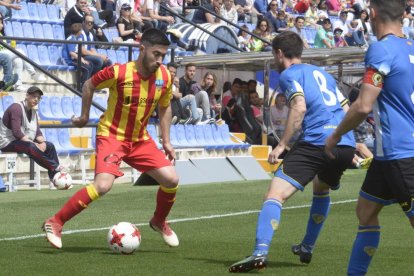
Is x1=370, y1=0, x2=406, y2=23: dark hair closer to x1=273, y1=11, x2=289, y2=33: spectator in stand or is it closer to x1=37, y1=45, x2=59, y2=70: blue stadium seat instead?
x1=37, y1=45, x2=59, y2=70: blue stadium seat

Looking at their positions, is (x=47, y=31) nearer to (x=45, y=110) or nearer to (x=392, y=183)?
(x=45, y=110)

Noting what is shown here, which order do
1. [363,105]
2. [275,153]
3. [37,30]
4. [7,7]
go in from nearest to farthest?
[363,105] → [275,153] → [7,7] → [37,30]

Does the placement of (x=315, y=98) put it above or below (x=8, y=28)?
above

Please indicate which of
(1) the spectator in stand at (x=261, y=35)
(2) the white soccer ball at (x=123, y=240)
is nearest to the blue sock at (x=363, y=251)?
(2) the white soccer ball at (x=123, y=240)

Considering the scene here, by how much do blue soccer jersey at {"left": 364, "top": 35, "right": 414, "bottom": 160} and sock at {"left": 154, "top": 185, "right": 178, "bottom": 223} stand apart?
151 inches

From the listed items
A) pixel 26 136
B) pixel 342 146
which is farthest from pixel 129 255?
pixel 26 136

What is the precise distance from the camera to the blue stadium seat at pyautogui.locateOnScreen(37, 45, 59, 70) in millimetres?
22172

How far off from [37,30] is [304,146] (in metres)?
15.2

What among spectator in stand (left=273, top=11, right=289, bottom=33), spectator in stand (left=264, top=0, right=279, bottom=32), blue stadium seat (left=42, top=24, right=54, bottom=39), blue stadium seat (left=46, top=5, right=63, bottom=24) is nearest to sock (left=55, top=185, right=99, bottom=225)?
blue stadium seat (left=42, top=24, right=54, bottom=39)

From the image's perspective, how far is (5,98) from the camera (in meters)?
19.8

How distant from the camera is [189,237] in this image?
11.4 m

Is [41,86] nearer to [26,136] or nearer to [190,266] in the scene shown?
[26,136]

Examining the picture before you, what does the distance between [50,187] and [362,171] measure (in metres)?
7.41

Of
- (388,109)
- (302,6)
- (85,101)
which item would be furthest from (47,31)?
(388,109)
